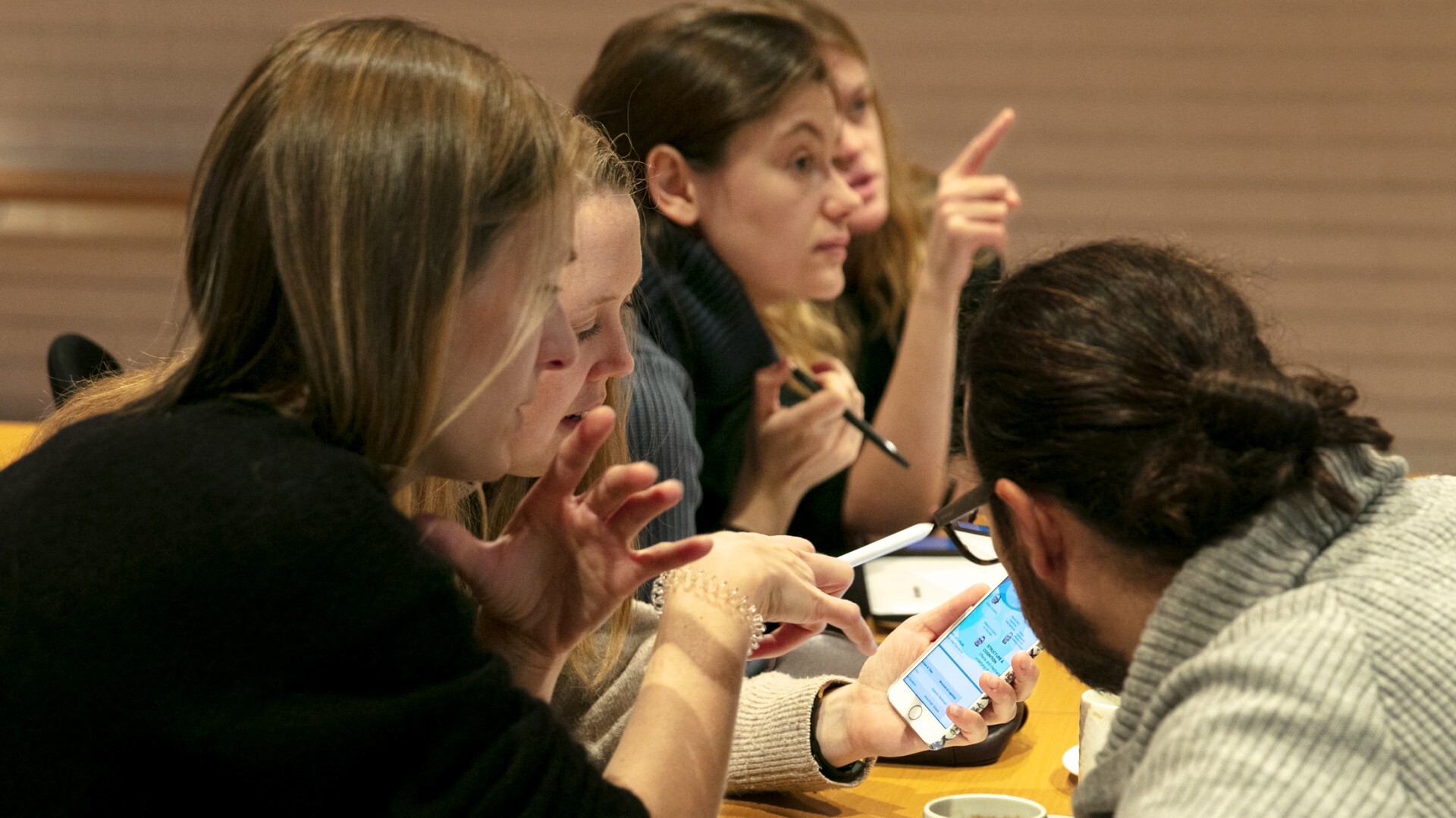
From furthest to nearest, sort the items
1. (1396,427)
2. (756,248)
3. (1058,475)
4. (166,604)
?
(1396,427), (756,248), (1058,475), (166,604)

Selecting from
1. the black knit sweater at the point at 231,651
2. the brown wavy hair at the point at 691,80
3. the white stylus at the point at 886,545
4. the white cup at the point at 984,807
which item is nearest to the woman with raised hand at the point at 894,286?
the brown wavy hair at the point at 691,80

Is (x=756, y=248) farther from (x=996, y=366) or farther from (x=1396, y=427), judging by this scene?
(x=1396, y=427)

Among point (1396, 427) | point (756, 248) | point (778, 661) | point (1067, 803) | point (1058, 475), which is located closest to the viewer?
point (1058, 475)

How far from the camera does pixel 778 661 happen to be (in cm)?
167

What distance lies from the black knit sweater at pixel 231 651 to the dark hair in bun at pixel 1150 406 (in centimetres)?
41

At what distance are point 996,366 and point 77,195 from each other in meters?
3.98

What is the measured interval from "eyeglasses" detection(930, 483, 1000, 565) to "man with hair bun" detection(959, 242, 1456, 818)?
0.09 feet

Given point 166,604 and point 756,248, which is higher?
point 166,604

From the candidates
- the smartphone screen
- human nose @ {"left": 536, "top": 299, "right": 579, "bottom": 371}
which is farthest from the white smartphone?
human nose @ {"left": 536, "top": 299, "right": 579, "bottom": 371}

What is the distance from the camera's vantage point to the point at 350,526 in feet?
2.90

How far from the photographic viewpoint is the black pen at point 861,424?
229cm

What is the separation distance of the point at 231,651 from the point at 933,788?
31.0 inches

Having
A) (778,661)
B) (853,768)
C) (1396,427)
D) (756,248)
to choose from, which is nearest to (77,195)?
(756,248)

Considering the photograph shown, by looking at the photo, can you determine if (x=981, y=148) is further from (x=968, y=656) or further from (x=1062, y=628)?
(x=1062, y=628)
